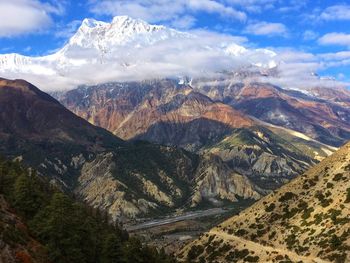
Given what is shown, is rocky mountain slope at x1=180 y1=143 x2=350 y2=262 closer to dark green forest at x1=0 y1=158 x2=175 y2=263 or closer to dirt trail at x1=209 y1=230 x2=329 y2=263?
dirt trail at x1=209 y1=230 x2=329 y2=263

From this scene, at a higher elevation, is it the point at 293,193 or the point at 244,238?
the point at 293,193

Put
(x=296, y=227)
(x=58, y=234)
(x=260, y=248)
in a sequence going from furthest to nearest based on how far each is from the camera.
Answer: (x=260, y=248) < (x=296, y=227) < (x=58, y=234)

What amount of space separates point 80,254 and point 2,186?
117 ft

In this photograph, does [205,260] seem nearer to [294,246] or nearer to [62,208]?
[294,246]

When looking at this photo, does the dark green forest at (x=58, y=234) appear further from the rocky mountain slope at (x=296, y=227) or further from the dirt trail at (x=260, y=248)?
the rocky mountain slope at (x=296, y=227)

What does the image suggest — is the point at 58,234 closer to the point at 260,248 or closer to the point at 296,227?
the point at 260,248

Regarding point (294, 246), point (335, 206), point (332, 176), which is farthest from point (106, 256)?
point (332, 176)

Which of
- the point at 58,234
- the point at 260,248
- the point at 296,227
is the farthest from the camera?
the point at 260,248

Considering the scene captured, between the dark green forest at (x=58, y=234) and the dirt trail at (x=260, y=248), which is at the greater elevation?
the dark green forest at (x=58, y=234)

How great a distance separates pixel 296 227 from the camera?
130250 millimetres

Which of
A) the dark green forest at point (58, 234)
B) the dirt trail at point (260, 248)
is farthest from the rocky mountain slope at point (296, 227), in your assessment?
the dark green forest at point (58, 234)

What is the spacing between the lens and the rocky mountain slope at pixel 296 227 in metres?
116

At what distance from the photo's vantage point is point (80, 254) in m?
102

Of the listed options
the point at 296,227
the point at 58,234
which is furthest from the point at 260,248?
the point at 58,234
